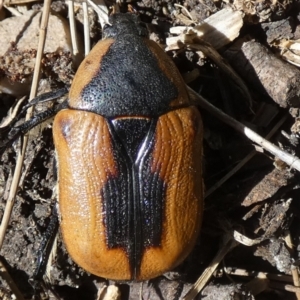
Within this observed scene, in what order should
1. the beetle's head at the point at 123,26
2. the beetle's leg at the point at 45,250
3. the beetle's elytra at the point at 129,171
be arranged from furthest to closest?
1. the beetle's leg at the point at 45,250
2. the beetle's head at the point at 123,26
3. the beetle's elytra at the point at 129,171

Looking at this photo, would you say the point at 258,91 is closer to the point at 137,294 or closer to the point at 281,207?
the point at 281,207

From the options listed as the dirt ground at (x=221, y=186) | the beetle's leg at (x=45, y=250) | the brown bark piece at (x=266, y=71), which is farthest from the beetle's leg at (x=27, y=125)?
the brown bark piece at (x=266, y=71)

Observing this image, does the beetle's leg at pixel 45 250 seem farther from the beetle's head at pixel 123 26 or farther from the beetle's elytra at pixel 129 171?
the beetle's head at pixel 123 26

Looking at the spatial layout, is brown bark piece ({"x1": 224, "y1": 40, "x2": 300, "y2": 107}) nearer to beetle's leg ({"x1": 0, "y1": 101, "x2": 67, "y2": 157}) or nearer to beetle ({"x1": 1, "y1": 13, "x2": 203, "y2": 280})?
beetle ({"x1": 1, "y1": 13, "x2": 203, "y2": 280})

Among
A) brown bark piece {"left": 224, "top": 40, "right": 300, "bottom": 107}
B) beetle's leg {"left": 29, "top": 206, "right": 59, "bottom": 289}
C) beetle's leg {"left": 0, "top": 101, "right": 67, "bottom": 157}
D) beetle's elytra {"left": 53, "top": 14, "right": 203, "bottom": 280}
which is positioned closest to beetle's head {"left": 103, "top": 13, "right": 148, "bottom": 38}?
beetle's elytra {"left": 53, "top": 14, "right": 203, "bottom": 280}

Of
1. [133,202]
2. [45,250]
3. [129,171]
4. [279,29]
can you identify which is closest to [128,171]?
[129,171]

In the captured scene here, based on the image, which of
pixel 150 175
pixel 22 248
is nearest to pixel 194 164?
→ pixel 150 175

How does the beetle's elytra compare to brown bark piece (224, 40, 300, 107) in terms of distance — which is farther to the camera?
brown bark piece (224, 40, 300, 107)
